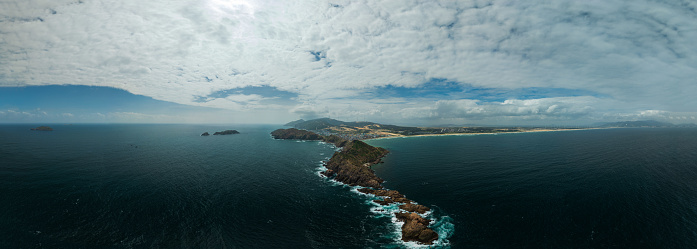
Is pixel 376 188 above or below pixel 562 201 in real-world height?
below

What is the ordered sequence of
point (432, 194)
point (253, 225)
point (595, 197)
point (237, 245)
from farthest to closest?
point (432, 194)
point (595, 197)
point (253, 225)
point (237, 245)

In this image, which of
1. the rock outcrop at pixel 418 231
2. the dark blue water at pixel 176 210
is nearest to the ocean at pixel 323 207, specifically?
the dark blue water at pixel 176 210

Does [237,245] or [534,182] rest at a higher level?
[534,182]

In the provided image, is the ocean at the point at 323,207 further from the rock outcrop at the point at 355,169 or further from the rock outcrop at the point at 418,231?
the rock outcrop at the point at 355,169

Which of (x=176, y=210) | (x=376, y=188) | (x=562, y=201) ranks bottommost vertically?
(x=176, y=210)

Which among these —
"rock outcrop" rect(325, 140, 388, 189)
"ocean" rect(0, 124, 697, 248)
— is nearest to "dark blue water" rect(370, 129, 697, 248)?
"ocean" rect(0, 124, 697, 248)

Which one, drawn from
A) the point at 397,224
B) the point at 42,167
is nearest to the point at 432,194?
the point at 397,224

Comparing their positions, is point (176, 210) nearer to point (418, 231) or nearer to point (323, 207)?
point (323, 207)

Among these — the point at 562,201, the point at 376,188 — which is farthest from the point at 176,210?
the point at 562,201

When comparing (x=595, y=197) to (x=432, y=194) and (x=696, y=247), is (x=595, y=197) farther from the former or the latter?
(x=432, y=194)

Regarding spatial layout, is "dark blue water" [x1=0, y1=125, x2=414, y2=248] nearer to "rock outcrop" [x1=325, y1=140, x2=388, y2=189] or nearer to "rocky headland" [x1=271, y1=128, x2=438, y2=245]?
"rocky headland" [x1=271, y1=128, x2=438, y2=245]

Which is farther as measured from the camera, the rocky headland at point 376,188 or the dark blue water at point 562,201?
the rocky headland at point 376,188
